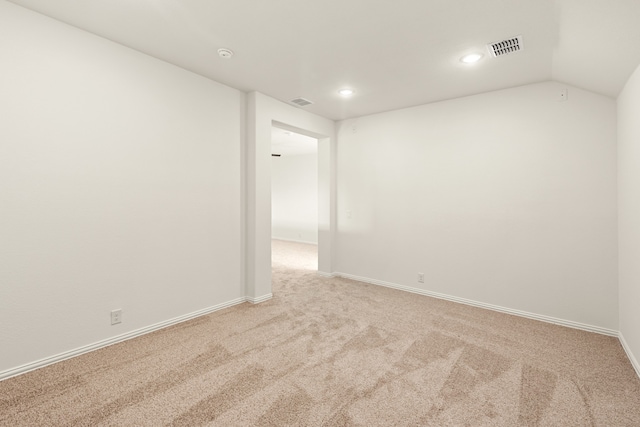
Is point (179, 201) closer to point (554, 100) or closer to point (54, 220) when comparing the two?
point (54, 220)

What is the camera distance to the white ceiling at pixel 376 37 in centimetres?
204

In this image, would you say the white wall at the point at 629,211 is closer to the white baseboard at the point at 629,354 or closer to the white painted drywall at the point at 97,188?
the white baseboard at the point at 629,354

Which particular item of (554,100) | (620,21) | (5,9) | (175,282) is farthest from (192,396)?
(554,100)

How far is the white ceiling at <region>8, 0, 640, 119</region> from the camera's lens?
2037 millimetres

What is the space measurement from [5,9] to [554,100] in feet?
16.0

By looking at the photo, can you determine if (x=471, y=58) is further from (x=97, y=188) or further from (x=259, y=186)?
(x=97, y=188)

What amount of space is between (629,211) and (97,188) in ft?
14.9

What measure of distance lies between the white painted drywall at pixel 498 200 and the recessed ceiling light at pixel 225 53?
2509 millimetres

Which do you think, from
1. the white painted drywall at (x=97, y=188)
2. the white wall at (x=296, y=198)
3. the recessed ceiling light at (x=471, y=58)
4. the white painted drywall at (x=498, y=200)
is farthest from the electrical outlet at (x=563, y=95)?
the white wall at (x=296, y=198)

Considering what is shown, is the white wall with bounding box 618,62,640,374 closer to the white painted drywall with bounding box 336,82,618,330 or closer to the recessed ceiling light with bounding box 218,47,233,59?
the white painted drywall with bounding box 336,82,618,330

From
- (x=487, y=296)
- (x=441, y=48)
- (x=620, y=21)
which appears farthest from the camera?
(x=487, y=296)

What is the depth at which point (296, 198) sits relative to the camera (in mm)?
8945

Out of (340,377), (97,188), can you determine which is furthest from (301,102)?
(340,377)

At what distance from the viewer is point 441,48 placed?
2.58 meters
